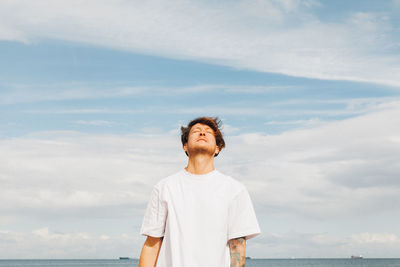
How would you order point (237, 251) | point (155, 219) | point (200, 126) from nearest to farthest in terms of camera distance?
point (237, 251) → point (155, 219) → point (200, 126)

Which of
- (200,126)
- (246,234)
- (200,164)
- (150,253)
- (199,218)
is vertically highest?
(200,126)

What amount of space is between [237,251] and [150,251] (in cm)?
86

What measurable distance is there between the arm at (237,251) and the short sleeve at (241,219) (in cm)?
5

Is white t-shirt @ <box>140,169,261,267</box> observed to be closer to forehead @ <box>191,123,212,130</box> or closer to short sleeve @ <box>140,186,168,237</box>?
short sleeve @ <box>140,186,168,237</box>

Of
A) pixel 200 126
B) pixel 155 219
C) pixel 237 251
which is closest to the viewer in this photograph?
pixel 237 251

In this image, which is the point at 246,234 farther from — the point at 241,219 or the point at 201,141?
the point at 201,141

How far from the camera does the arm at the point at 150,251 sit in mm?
4785

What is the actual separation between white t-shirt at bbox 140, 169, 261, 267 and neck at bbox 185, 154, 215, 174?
0.05 metres

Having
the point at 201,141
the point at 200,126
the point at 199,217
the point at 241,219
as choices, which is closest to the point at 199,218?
the point at 199,217

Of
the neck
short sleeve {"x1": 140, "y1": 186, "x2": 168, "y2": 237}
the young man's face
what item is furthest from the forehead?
short sleeve {"x1": 140, "y1": 186, "x2": 168, "y2": 237}

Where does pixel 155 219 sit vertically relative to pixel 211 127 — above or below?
below

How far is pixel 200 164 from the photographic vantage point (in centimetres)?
481

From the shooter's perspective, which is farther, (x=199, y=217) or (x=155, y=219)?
(x=155, y=219)

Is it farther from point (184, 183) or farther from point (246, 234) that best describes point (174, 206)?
point (246, 234)
